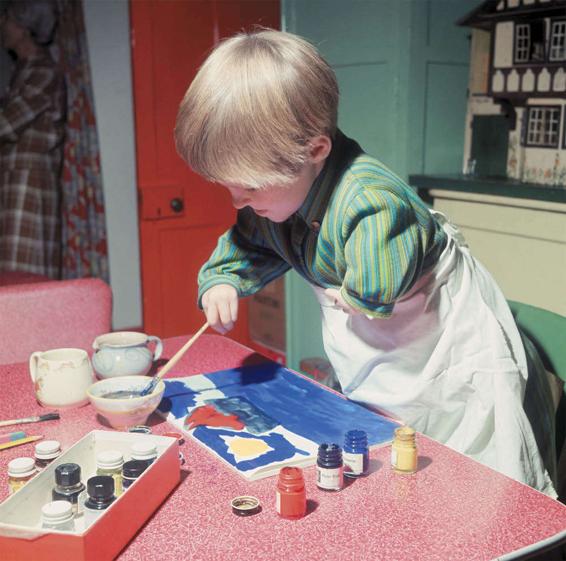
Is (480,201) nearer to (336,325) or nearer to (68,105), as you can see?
(336,325)

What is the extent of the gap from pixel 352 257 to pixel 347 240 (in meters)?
0.05

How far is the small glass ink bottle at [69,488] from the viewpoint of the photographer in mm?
767

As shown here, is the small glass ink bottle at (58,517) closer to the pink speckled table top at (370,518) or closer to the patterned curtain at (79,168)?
the pink speckled table top at (370,518)

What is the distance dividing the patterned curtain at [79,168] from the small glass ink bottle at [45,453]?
9.37 feet

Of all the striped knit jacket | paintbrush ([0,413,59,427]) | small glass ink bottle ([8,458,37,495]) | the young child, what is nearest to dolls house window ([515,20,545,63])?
the young child

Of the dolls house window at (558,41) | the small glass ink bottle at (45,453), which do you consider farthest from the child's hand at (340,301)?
the dolls house window at (558,41)

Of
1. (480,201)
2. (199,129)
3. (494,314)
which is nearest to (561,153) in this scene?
(480,201)

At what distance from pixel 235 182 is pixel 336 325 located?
33cm

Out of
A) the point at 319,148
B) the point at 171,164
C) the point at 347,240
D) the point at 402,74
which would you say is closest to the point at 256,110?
the point at 319,148

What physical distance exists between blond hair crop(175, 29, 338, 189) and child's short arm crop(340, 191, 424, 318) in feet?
0.39

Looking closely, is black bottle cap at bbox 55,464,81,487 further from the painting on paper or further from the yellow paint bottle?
the yellow paint bottle

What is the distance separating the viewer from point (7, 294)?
1.57 m

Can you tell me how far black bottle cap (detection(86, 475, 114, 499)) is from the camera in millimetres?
749

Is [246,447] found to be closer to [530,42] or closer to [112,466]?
[112,466]
